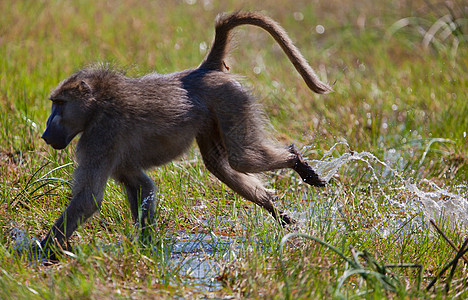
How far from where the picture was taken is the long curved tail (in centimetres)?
422

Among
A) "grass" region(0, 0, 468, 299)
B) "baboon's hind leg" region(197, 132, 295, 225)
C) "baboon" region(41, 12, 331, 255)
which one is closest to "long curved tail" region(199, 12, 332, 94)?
"baboon" region(41, 12, 331, 255)

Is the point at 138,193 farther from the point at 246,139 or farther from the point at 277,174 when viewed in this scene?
the point at 277,174

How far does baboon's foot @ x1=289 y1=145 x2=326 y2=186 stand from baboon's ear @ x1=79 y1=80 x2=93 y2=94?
4.34ft

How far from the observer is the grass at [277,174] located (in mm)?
3270

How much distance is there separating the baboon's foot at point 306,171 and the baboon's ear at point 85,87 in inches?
52.1

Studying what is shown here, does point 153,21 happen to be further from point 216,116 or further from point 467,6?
point 216,116

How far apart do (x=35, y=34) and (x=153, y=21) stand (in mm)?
1786

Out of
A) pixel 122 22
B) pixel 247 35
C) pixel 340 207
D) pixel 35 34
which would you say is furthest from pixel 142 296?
pixel 247 35

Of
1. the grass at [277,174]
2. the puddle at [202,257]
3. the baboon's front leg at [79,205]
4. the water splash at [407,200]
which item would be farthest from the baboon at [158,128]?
the water splash at [407,200]

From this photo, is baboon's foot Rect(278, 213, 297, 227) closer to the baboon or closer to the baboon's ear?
the baboon

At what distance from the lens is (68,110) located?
3.85 metres

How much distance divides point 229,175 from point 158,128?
0.64m

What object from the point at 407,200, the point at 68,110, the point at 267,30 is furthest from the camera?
the point at 407,200

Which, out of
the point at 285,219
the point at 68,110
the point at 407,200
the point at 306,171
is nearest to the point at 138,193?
the point at 68,110
